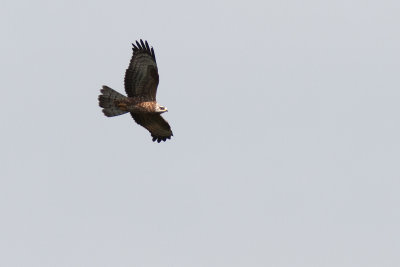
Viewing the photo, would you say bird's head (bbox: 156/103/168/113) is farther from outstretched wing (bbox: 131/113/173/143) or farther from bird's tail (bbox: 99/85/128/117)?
bird's tail (bbox: 99/85/128/117)

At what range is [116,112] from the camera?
2090 inches

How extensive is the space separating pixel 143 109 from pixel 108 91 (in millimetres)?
1169

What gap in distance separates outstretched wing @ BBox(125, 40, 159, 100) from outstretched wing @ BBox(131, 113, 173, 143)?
1269mm

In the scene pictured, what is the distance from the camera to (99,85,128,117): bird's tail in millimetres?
52969

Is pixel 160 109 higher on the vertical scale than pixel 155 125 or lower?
lower

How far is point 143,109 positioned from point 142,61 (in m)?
1.49

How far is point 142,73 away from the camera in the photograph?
5266cm

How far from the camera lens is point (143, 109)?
5306 cm

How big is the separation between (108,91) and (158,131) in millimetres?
2582

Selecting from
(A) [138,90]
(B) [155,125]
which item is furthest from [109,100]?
(B) [155,125]

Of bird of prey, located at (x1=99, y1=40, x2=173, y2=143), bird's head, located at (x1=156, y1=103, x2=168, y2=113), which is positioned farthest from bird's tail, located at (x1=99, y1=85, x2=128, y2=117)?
bird's head, located at (x1=156, y1=103, x2=168, y2=113)

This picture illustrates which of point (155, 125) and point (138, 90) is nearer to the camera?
point (138, 90)

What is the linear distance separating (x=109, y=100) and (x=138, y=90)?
924 millimetres

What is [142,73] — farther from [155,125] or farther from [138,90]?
[155,125]
